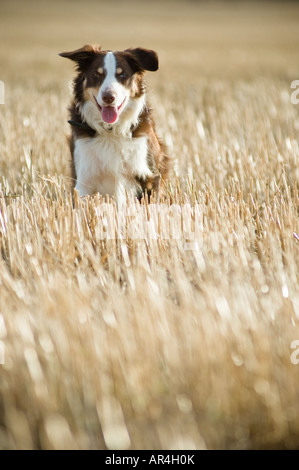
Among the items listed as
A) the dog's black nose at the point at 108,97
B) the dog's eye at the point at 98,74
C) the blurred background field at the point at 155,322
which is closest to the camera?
the blurred background field at the point at 155,322

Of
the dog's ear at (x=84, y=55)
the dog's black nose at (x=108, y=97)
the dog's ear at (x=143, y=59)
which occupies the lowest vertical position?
the dog's black nose at (x=108, y=97)

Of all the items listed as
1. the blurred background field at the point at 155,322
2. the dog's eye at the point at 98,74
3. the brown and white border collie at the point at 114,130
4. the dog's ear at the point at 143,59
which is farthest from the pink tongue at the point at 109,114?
the blurred background field at the point at 155,322

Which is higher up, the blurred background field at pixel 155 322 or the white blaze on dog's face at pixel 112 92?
the white blaze on dog's face at pixel 112 92

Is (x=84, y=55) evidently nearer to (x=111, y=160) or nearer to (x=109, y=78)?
(x=109, y=78)

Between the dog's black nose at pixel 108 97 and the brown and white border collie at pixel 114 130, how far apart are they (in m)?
0.10

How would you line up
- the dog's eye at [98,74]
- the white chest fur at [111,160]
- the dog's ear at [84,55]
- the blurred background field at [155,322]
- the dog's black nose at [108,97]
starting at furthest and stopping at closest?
the white chest fur at [111,160] → the dog's ear at [84,55] → the dog's eye at [98,74] → the dog's black nose at [108,97] → the blurred background field at [155,322]

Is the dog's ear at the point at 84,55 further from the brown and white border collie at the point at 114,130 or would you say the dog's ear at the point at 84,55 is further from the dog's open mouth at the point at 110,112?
the dog's open mouth at the point at 110,112

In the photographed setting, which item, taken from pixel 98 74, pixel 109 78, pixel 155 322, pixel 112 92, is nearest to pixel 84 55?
pixel 98 74

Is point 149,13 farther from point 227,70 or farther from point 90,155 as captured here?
point 90,155

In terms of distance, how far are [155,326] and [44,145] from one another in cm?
414

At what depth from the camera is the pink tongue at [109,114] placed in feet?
12.7

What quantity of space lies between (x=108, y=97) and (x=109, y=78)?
16 centimetres

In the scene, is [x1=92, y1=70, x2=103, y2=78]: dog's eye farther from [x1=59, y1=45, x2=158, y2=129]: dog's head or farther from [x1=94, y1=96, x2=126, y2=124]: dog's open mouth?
[x1=94, y1=96, x2=126, y2=124]: dog's open mouth
